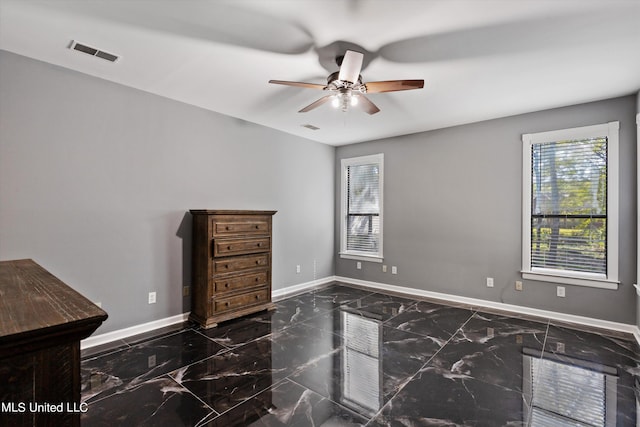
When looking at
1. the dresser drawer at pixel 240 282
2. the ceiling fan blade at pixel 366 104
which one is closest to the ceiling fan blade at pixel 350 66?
the ceiling fan blade at pixel 366 104

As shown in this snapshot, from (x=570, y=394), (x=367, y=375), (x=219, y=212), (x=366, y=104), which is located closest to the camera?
(x=570, y=394)

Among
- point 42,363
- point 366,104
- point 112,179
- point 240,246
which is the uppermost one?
point 366,104

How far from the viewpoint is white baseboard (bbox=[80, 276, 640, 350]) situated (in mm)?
3107

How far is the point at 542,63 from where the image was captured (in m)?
2.71

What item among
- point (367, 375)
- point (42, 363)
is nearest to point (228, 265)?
point (367, 375)

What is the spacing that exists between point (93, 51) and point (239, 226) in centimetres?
213

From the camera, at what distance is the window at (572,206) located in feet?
11.3

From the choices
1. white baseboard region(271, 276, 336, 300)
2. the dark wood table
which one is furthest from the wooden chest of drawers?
the dark wood table

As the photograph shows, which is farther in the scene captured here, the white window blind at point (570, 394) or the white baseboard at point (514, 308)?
the white baseboard at point (514, 308)

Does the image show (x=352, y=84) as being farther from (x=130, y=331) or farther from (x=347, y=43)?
(x=130, y=331)

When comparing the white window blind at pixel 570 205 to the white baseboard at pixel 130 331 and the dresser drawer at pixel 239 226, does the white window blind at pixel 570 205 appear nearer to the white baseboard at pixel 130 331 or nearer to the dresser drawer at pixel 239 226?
the dresser drawer at pixel 239 226

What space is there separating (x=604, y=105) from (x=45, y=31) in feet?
17.6

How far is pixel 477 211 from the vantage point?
437cm

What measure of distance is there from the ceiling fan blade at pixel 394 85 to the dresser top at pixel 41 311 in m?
2.45
